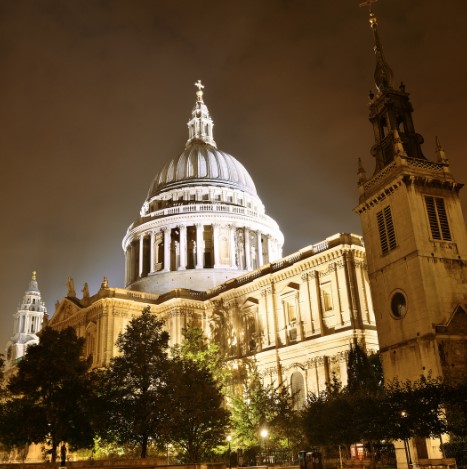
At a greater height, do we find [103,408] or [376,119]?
[376,119]

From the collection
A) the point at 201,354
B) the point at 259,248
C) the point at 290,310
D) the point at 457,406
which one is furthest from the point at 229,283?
the point at 457,406

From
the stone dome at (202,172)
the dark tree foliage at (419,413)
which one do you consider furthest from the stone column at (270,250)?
the dark tree foliage at (419,413)

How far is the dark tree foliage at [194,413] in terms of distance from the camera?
1457 inches

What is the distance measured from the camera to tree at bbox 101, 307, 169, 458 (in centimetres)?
3684

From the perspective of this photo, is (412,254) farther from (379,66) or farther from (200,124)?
(200,124)

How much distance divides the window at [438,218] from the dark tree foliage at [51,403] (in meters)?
24.5

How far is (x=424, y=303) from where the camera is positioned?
34125 mm

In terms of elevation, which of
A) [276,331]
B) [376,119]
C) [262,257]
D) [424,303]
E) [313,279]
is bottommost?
[424,303]

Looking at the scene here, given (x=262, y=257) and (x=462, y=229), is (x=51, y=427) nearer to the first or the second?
(x=462, y=229)

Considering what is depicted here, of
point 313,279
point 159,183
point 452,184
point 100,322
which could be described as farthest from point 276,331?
point 159,183

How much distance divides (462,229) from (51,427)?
29.2 meters

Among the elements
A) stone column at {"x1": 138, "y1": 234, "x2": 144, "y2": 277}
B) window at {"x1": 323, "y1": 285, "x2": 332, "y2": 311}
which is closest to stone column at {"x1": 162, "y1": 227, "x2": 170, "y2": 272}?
stone column at {"x1": 138, "y1": 234, "x2": 144, "y2": 277}

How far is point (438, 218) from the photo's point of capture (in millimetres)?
37531

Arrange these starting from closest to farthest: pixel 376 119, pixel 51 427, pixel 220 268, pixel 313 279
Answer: pixel 51 427, pixel 376 119, pixel 313 279, pixel 220 268
